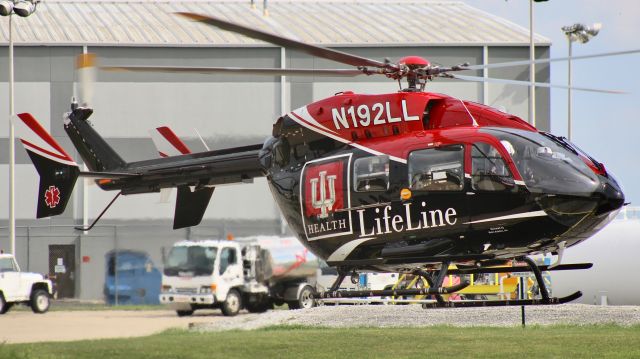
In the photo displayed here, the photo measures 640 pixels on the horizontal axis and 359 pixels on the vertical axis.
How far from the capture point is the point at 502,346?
18578 millimetres

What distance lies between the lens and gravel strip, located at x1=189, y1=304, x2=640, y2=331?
23.1 meters

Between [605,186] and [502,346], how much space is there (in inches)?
223

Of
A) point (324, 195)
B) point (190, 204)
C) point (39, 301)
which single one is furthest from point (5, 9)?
point (324, 195)

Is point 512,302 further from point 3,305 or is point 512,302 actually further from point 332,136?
point 3,305

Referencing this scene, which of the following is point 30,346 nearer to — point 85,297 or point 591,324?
point 591,324

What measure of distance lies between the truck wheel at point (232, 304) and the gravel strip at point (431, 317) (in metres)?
5.97

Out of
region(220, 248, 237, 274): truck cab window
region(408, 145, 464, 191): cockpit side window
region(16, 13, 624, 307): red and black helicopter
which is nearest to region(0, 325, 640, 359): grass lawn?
region(16, 13, 624, 307): red and black helicopter

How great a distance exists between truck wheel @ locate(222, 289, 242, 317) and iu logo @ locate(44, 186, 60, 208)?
12.0 meters

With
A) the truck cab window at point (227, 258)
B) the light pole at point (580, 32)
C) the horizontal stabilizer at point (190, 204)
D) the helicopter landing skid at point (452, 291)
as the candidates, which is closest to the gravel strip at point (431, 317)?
the horizontal stabilizer at point (190, 204)

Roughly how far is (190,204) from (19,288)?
14654 mm

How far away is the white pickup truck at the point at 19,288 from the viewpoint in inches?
1238

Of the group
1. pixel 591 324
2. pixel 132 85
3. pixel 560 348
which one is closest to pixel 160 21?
pixel 132 85

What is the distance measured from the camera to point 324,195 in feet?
49.5

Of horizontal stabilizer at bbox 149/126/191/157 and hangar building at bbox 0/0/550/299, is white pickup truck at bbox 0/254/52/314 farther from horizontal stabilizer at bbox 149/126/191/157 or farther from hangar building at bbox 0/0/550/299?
horizontal stabilizer at bbox 149/126/191/157
